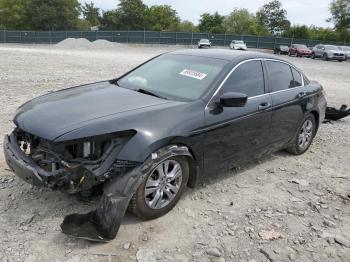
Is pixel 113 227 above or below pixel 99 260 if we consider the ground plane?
above

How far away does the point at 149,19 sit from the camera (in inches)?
3410

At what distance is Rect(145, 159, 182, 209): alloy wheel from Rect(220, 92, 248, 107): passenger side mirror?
2.80 feet

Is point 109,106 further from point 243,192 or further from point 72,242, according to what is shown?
point 243,192

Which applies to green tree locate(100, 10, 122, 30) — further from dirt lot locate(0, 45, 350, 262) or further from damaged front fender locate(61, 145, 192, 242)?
damaged front fender locate(61, 145, 192, 242)

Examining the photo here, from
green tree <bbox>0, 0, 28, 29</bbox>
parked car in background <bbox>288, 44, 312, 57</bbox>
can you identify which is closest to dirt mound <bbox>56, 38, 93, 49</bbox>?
parked car in background <bbox>288, 44, 312, 57</bbox>

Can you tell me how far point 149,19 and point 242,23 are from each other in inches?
A: 1008

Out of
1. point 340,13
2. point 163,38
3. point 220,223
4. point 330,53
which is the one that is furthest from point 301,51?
point 220,223

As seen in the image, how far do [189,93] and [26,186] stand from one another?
83.1 inches

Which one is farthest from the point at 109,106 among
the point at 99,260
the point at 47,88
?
the point at 47,88

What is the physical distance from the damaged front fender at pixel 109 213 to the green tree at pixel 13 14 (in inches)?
3169

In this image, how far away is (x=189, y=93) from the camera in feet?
14.2

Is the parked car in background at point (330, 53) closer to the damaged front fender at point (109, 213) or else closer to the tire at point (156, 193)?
the tire at point (156, 193)

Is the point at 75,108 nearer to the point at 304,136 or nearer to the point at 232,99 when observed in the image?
the point at 232,99

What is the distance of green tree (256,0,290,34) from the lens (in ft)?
299
